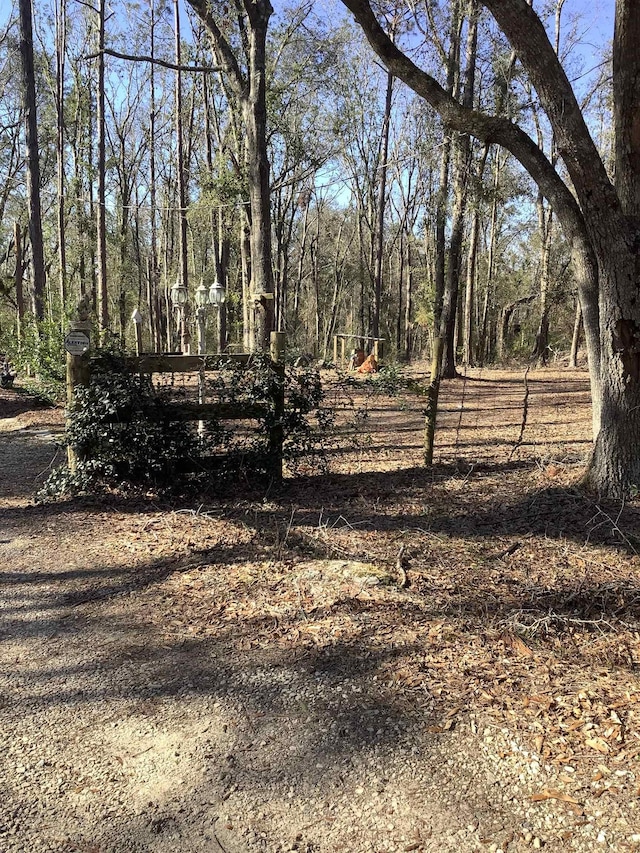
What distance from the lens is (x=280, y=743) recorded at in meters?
2.63

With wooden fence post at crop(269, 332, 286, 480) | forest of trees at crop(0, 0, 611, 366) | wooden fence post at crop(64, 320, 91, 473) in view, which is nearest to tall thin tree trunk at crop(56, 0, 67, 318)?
forest of trees at crop(0, 0, 611, 366)

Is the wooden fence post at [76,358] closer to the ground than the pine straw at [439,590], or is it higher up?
higher up

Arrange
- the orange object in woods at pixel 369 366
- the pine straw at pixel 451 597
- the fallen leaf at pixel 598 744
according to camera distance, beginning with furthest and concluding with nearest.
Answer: the orange object in woods at pixel 369 366, the pine straw at pixel 451 597, the fallen leaf at pixel 598 744

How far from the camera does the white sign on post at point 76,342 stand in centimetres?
602

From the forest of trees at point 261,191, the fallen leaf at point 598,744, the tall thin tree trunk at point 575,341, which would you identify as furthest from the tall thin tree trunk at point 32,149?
the tall thin tree trunk at point 575,341

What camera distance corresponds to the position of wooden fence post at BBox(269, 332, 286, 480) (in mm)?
6293

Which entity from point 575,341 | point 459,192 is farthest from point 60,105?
point 575,341

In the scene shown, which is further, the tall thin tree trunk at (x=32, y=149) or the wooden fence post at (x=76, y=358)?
the tall thin tree trunk at (x=32, y=149)

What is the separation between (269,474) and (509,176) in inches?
991

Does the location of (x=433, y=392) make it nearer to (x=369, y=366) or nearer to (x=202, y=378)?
(x=202, y=378)

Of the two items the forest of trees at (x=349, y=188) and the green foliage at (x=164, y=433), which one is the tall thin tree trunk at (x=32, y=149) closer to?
the forest of trees at (x=349, y=188)

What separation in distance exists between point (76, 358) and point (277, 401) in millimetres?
2048

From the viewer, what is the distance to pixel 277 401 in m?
6.30

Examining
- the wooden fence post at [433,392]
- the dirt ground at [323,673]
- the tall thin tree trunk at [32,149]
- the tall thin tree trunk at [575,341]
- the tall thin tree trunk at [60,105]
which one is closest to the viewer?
the dirt ground at [323,673]
